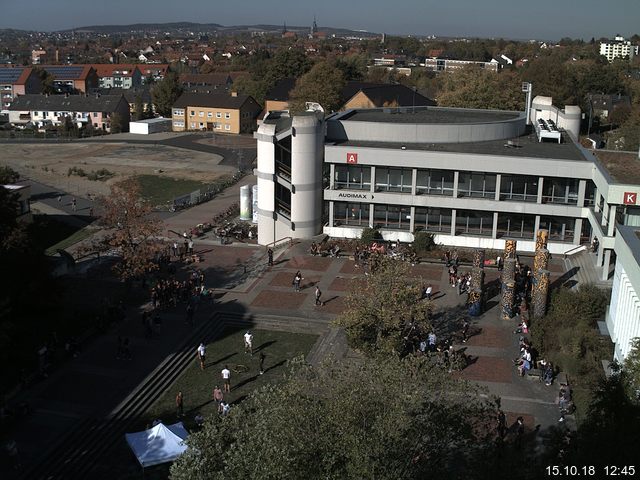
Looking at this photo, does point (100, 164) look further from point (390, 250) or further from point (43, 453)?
point (43, 453)

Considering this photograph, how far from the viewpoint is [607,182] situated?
1468 inches

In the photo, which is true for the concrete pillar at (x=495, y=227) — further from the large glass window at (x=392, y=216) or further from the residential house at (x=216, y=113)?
the residential house at (x=216, y=113)

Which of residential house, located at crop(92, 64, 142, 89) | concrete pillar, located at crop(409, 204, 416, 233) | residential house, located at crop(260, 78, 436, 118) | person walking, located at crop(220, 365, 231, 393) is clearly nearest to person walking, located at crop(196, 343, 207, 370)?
person walking, located at crop(220, 365, 231, 393)

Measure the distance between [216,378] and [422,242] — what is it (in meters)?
Answer: 19.3

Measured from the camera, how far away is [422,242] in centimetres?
4388

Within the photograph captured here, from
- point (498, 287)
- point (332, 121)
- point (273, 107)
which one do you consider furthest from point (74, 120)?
point (498, 287)

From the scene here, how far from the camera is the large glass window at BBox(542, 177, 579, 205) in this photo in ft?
144

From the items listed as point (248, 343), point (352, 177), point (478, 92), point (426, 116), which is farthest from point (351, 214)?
point (478, 92)

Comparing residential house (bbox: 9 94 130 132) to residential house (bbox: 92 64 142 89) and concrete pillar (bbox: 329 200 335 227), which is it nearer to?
residential house (bbox: 92 64 142 89)

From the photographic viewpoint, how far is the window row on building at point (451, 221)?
44844 millimetres

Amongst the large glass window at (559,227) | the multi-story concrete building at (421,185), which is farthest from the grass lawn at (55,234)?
the large glass window at (559,227)

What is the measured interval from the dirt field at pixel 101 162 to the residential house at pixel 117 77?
270 ft

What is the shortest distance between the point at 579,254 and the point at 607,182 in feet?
24.1

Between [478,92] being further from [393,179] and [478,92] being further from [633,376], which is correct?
[633,376]
